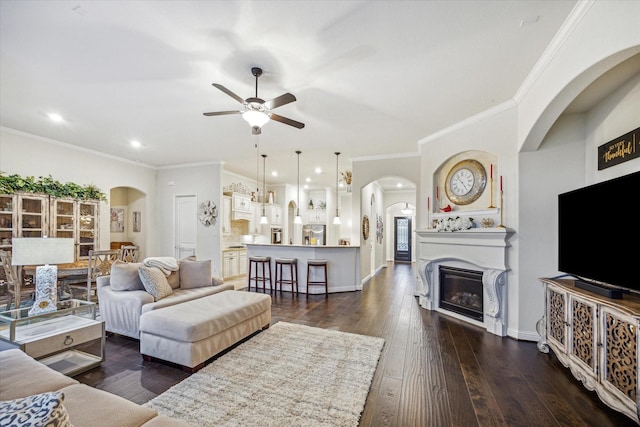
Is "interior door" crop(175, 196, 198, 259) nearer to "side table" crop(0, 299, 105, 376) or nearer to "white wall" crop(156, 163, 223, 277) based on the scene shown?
"white wall" crop(156, 163, 223, 277)

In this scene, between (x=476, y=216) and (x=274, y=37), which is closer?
(x=274, y=37)

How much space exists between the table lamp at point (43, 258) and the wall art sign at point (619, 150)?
5236mm

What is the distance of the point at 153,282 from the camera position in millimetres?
3373

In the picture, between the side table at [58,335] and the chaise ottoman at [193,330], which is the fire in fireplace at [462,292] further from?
the side table at [58,335]

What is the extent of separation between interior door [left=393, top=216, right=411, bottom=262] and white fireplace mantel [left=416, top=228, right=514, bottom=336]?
696 cm

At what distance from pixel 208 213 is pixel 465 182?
571 cm

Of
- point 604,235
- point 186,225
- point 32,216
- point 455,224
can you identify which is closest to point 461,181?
point 455,224

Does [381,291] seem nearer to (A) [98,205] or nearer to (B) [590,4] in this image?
(B) [590,4]

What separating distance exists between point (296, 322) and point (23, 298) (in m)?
4.38

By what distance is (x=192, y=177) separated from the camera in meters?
7.18

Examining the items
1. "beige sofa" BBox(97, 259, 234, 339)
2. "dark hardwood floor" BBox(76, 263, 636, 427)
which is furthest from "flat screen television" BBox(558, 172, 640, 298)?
"beige sofa" BBox(97, 259, 234, 339)

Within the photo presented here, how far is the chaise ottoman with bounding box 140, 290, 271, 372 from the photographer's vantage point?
258 cm

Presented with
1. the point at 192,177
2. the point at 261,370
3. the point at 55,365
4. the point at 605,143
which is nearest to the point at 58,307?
the point at 55,365

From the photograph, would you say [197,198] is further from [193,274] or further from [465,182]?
[465,182]
